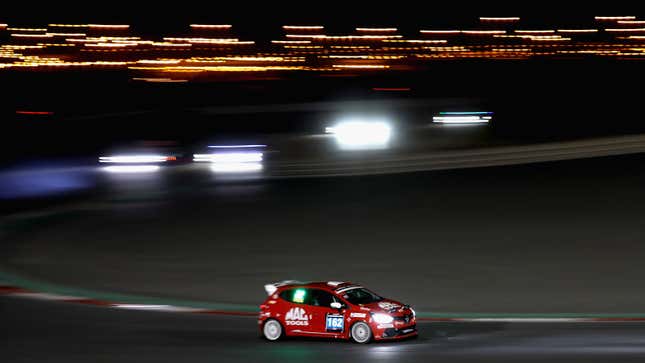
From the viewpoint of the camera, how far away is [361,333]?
41.0 feet

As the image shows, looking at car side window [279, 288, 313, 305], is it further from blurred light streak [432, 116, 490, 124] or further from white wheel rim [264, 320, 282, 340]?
blurred light streak [432, 116, 490, 124]

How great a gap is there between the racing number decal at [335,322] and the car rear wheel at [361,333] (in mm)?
186

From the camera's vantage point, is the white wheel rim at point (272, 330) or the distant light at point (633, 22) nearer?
the white wheel rim at point (272, 330)

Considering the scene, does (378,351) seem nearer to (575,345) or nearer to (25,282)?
(575,345)

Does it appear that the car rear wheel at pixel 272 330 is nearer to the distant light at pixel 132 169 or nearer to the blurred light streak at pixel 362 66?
the distant light at pixel 132 169

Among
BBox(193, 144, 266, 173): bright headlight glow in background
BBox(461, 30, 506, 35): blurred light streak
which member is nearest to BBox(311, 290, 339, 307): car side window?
BBox(193, 144, 266, 173): bright headlight glow in background

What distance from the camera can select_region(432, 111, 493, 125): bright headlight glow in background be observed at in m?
43.8

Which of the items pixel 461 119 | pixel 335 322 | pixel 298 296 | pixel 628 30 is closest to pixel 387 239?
pixel 298 296

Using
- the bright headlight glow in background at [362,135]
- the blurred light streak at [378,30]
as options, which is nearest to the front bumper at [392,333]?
the bright headlight glow in background at [362,135]

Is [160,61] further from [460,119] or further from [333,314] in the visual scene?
[333,314]

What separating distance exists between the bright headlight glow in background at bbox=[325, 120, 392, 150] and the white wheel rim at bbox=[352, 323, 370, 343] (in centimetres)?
2482

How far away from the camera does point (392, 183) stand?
29.4 m

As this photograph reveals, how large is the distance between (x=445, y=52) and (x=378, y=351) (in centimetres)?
5930

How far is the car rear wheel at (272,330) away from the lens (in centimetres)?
1290
